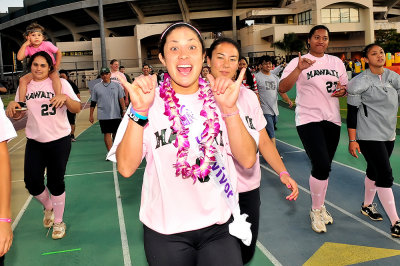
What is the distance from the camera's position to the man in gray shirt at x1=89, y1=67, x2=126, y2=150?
32.3 ft

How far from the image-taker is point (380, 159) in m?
4.75

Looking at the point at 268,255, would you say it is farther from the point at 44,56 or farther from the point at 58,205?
the point at 44,56

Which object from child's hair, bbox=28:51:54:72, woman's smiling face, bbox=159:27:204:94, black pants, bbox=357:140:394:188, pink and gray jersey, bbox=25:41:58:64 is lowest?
black pants, bbox=357:140:394:188

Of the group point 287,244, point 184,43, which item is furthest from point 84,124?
point 184,43

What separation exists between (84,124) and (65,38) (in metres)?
59.6

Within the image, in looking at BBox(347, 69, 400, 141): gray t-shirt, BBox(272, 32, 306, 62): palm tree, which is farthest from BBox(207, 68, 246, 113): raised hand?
BBox(272, 32, 306, 62): palm tree

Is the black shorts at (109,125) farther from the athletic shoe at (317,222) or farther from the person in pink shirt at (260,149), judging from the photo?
the person in pink shirt at (260,149)

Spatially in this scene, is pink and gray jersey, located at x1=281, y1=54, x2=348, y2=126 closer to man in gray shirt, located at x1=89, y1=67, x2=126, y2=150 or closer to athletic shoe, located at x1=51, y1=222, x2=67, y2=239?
athletic shoe, located at x1=51, y1=222, x2=67, y2=239

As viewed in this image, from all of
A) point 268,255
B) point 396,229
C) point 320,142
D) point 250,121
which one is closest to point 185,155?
point 250,121

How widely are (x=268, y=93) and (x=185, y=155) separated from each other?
7.34 metres

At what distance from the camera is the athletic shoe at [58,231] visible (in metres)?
5.24

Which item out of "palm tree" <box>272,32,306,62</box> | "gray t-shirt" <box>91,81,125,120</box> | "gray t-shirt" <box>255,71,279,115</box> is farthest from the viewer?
"palm tree" <box>272,32,306,62</box>

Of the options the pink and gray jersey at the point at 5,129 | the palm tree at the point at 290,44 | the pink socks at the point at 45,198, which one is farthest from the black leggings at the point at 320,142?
the palm tree at the point at 290,44

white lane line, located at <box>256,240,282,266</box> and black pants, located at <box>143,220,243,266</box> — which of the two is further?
white lane line, located at <box>256,240,282,266</box>
